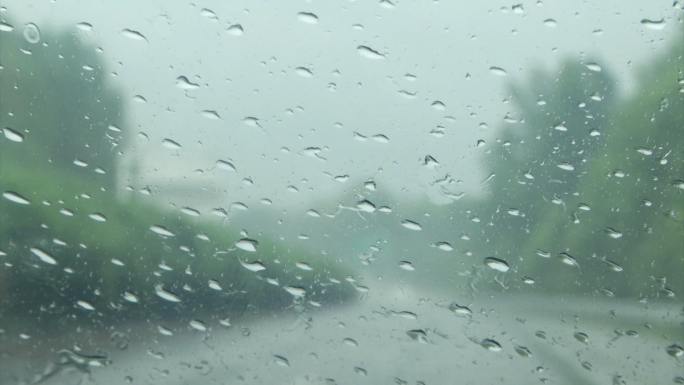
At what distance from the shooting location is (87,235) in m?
2.79

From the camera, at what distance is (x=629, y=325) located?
107 inches

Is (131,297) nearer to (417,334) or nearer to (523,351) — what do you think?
(417,334)

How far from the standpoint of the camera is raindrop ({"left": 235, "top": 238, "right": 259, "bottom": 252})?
2752 millimetres

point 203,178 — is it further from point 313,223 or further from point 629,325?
point 629,325

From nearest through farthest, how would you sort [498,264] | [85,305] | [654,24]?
1. [654,24]
2. [498,264]
3. [85,305]

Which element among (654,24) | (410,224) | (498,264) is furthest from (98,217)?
(654,24)

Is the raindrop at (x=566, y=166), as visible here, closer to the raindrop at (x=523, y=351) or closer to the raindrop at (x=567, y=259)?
the raindrop at (x=567, y=259)

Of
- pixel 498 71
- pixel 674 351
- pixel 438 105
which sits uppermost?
pixel 498 71

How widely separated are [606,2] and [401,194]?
1.26 meters

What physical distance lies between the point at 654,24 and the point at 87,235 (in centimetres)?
282

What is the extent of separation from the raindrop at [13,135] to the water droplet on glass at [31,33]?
1.48 ft

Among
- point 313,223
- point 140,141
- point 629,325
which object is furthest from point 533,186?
point 140,141

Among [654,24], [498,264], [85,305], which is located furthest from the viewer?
[85,305]

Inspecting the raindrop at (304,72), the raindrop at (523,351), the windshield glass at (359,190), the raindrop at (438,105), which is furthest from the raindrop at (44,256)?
the raindrop at (523,351)
